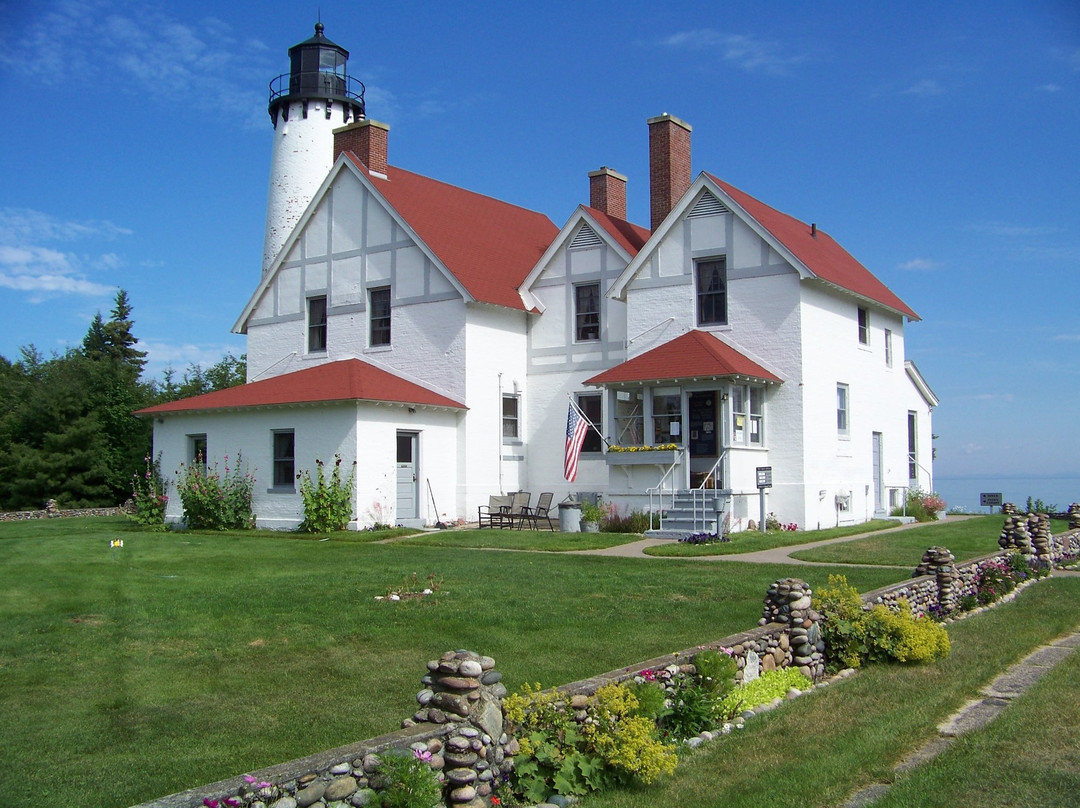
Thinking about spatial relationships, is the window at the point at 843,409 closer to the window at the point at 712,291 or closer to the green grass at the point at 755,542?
the green grass at the point at 755,542

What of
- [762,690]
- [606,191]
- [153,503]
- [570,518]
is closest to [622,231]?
[606,191]

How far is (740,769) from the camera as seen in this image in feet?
22.7

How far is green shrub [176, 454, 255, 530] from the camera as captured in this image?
2433 centimetres

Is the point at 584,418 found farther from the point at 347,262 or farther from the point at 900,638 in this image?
the point at 900,638

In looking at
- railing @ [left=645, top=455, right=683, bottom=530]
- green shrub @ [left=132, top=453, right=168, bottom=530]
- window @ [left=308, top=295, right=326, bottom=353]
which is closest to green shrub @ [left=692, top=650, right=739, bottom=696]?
railing @ [left=645, top=455, right=683, bottom=530]

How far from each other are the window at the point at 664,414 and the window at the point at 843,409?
15.3ft

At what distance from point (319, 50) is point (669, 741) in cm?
3211

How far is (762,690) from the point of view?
8.82 metres

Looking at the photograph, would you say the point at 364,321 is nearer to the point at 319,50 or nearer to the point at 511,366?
the point at 511,366

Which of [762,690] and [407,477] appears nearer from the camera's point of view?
[762,690]

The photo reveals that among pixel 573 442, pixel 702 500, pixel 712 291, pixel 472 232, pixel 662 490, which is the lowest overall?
pixel 702 500

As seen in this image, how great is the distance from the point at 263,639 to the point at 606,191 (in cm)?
2256

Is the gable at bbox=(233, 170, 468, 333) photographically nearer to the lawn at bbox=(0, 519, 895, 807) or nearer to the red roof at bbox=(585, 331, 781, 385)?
the red roof at bbox=(585, 331, 781, 385)

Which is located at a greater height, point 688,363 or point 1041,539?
point 688,363
